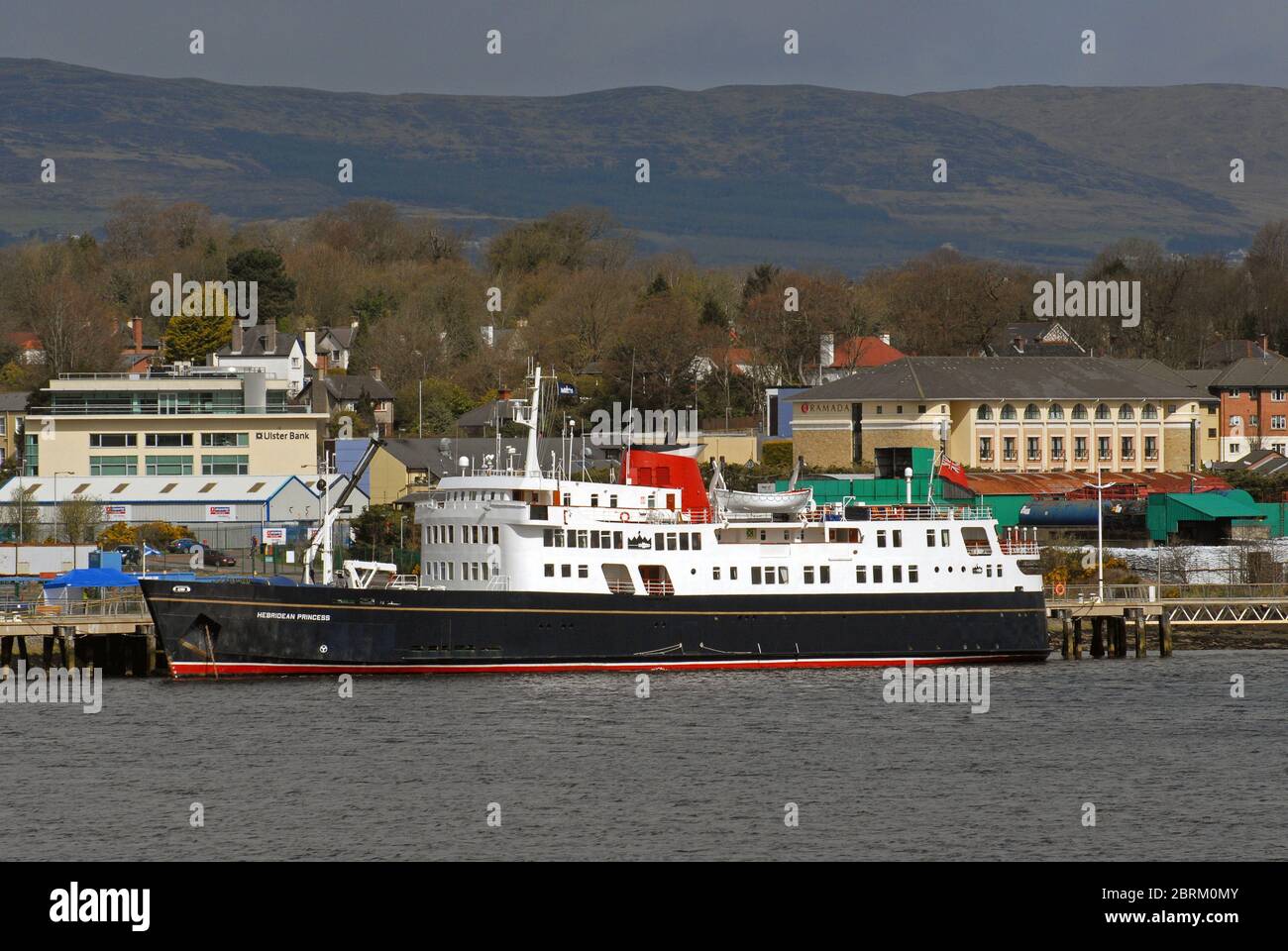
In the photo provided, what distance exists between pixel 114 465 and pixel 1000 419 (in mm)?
44341

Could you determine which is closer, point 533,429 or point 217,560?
point 533,429

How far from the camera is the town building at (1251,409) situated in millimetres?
121000

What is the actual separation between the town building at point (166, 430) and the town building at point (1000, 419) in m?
27.4

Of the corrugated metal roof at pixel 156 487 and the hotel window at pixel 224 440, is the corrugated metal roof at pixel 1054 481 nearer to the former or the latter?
the corrugated metal roof at pixel 156 487

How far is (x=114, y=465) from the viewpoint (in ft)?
306

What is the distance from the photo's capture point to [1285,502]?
87.7 metres

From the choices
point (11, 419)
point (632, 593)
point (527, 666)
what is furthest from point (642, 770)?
point (11, 419)

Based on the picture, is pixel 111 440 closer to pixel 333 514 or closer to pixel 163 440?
pixel 163 440

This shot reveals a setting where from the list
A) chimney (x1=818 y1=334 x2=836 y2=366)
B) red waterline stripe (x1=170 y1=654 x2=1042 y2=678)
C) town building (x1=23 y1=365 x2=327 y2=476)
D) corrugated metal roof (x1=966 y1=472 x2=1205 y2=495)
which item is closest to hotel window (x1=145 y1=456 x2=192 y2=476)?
town building (x1=23 y1=365 x2=327 y2=476)

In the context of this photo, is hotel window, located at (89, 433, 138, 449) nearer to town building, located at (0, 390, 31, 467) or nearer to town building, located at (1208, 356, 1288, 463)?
town building, located at (0, 390, 31, 467)

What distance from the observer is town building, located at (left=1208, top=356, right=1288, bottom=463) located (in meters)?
121

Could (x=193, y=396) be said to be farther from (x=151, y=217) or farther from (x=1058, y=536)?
(x=151, y=217)
